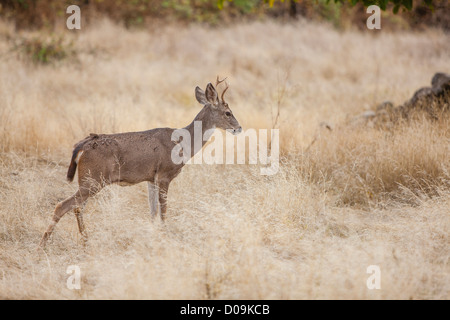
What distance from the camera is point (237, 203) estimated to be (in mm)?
6105

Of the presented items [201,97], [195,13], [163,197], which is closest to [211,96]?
[201,97]

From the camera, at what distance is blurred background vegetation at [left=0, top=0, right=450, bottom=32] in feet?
58.3

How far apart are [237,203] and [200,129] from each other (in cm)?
123

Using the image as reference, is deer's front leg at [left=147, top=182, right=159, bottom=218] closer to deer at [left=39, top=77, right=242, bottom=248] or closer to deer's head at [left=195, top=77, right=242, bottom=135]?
deer at [left=39, top=77, right=242, bottom=248]

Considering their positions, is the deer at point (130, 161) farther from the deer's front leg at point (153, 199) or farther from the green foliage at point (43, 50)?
the green foliage at point (43, 50)

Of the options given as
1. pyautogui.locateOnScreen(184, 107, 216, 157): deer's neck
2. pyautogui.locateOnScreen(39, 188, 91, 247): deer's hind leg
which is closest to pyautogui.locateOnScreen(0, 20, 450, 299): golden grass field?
pyautogui.locateOnScreen(39, 188, 91, 247): deer's hind leg

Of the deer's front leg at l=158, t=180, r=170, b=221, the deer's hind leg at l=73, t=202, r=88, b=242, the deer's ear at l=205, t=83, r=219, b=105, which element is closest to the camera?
the deer's hind leg at l=73, t=202, r=88, b=242

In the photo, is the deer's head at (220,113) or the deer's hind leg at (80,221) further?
the deer's head at (220,113)

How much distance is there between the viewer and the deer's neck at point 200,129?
6715 millimetres

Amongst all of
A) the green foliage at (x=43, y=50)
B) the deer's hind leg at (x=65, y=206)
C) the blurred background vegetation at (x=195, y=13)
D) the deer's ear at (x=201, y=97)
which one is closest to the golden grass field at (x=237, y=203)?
the deer's hind leg at (x=65, y=206)

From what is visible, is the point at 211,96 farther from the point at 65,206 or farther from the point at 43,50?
the point at 43,50

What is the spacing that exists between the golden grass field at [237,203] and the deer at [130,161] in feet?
0.98
